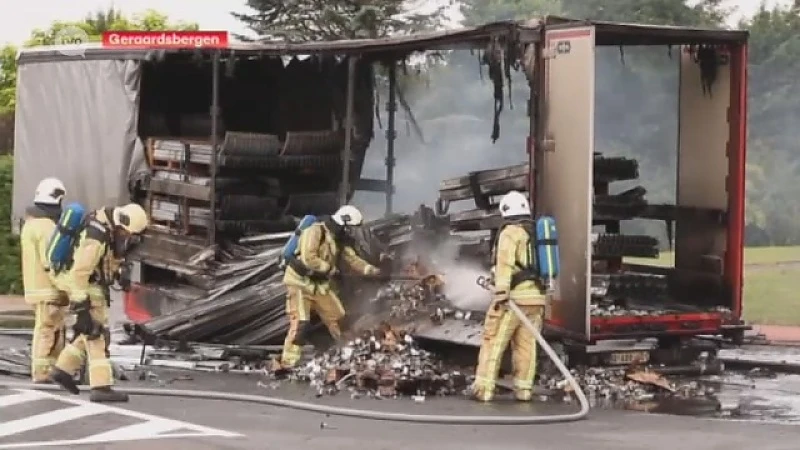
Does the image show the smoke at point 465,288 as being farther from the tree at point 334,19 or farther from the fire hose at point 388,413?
the tree at point 334,19

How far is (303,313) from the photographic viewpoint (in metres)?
13.3

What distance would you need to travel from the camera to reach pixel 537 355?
12117 millimetres

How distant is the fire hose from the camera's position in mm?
10023

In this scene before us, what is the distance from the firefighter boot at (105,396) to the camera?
10.8 meters

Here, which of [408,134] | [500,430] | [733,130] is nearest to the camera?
[500,430]

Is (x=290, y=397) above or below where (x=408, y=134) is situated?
below

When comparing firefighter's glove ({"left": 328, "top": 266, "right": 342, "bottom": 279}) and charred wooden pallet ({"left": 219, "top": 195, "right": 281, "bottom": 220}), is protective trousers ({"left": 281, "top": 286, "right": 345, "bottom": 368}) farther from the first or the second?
charred wooden pallet ({"left": 219, "top": 195, "right": 281, "bottom": 220})

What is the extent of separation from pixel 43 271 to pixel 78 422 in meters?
1.73

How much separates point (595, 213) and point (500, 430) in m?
3.83

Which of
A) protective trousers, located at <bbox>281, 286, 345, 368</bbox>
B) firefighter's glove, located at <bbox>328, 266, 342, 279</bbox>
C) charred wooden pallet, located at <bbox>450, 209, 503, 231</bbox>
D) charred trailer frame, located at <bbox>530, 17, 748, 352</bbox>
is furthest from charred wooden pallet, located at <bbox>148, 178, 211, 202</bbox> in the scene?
charred trailer frame, located at <bbox>530, 17, 748, 352</bbox>

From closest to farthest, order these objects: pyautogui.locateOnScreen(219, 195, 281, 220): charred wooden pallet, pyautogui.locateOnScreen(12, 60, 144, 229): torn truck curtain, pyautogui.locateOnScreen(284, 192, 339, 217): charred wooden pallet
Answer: pyautogui.locateOnScreen(219, 195, 281, 220): charred wooden pallet → pyautogui.locateOnScreen(12, 60, 144, 229): torn truck curtain → pyautogui.locateOnScreen(284, 192, 339, 217): charred wooden pallet

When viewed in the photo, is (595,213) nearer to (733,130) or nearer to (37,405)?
(733,130)

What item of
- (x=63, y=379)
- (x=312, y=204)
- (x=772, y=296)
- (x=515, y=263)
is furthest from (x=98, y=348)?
(x=772, y=296)

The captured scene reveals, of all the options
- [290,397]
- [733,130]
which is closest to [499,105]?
[733,130]
